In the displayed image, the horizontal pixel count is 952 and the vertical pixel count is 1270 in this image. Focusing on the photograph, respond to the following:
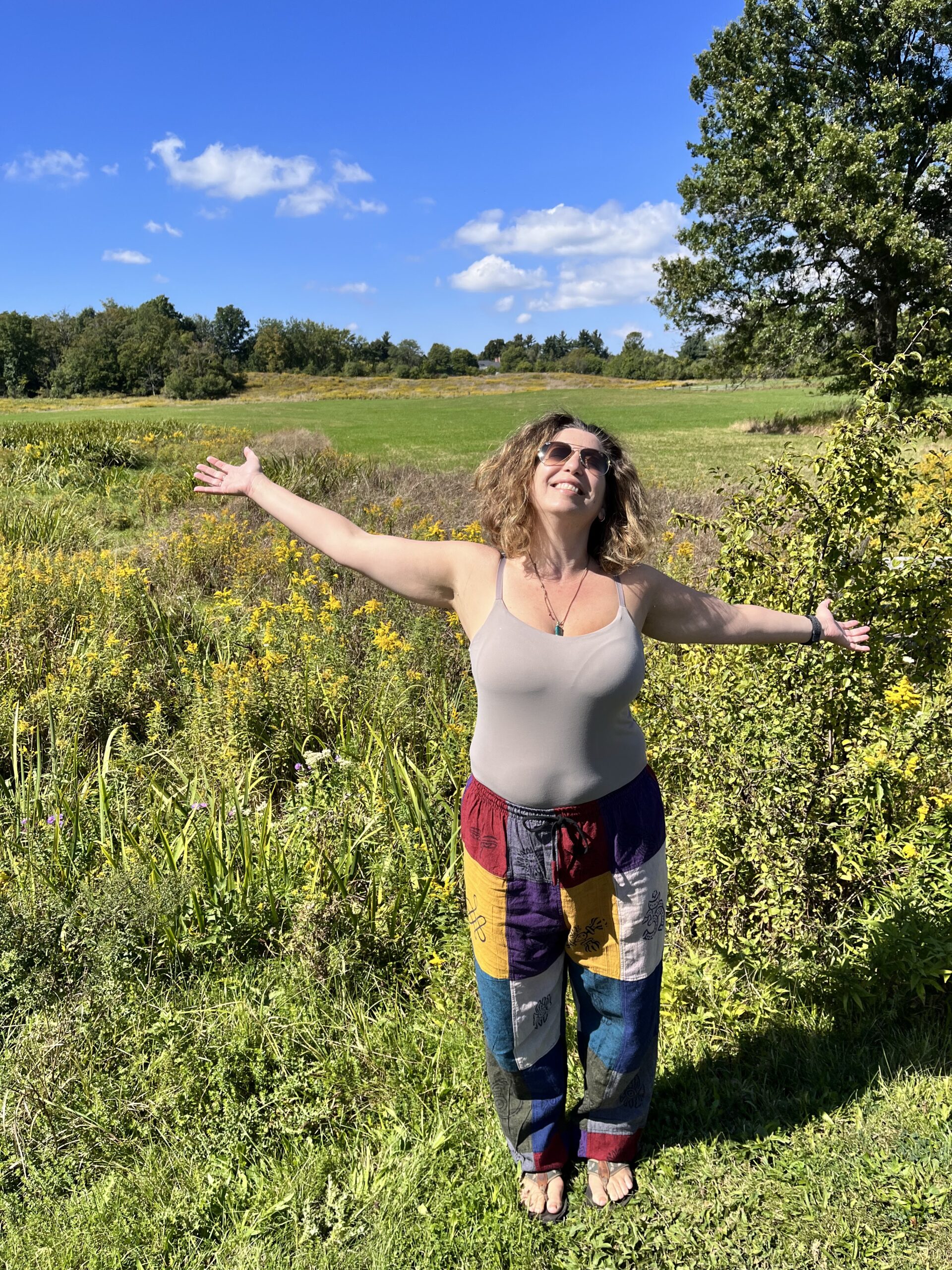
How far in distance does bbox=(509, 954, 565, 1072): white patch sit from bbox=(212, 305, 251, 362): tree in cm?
11920

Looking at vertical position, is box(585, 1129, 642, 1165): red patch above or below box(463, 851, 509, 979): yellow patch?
below

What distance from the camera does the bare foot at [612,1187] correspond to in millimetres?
2117

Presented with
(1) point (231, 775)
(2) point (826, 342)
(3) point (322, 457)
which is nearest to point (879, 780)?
(1) point (231, 775)

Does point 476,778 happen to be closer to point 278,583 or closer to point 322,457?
point 278,583

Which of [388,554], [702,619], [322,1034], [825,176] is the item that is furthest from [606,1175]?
[825,176]

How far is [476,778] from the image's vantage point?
1918 millimetres

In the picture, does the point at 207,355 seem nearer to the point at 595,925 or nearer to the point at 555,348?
the point at 555,348

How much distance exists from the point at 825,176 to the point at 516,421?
58.1ft

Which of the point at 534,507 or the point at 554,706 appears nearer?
the point at 554,706

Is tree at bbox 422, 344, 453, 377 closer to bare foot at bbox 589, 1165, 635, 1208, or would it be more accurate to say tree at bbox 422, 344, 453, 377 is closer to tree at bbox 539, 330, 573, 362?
tree at bbox 539, 330, 573, 362

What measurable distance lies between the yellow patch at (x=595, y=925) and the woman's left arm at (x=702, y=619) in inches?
26.1

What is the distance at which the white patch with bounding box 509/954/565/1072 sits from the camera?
1.96 meters

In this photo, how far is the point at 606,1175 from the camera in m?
2.16

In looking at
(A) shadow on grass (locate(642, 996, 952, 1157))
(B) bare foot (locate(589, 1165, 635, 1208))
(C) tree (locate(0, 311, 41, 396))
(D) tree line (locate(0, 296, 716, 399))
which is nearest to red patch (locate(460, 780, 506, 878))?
(B) bare foot (locate(589, 1165, 635, 1208))
